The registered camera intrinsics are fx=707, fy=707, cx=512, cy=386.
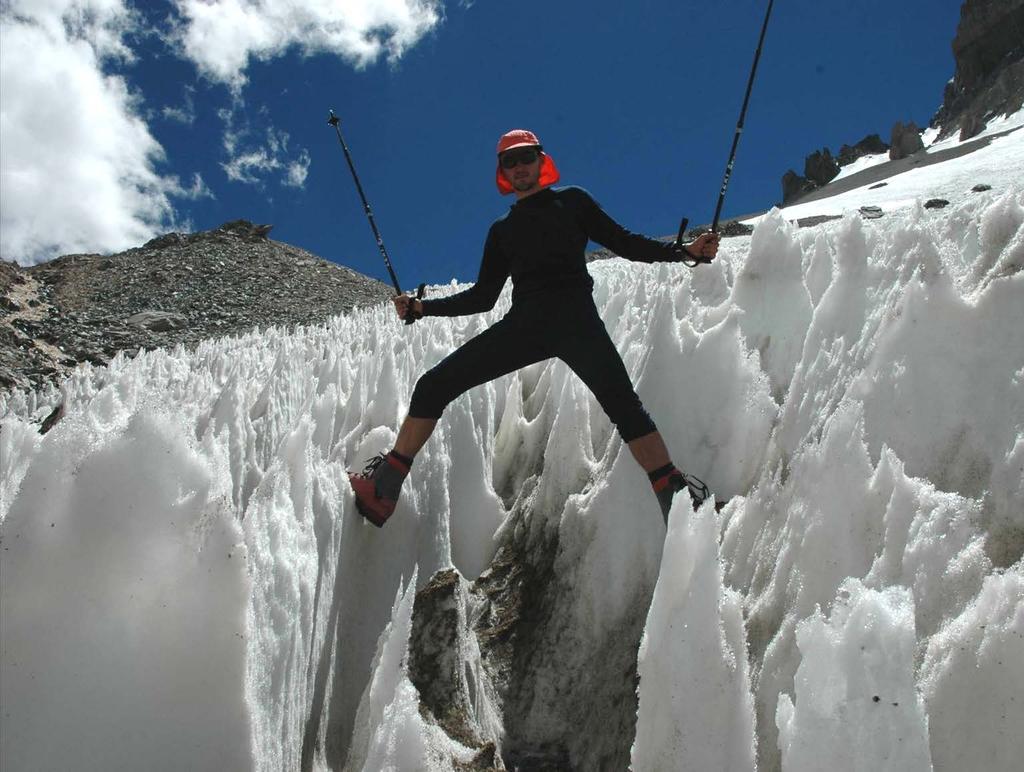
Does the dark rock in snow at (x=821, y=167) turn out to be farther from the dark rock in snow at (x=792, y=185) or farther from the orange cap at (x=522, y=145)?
the orange cap at (x=522, y=145)

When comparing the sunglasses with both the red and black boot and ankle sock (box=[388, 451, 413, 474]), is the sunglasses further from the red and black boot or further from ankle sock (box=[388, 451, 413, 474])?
the red and black boot

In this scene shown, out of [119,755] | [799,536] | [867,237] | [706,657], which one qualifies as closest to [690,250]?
[867,237]

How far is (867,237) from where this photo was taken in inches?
142

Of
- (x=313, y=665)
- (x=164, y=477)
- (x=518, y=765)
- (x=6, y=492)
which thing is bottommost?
(x=518, y=765)

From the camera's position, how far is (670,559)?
2285 millimetres

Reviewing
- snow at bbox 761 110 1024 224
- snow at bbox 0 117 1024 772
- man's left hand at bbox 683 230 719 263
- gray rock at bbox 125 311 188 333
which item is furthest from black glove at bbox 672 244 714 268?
snow at bbox 761 110 1024 224

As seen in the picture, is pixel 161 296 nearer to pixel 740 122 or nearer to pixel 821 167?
pixel 740 122

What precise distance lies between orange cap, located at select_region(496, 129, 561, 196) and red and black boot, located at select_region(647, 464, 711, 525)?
1786 millimetres

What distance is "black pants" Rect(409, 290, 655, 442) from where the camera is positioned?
3.57m

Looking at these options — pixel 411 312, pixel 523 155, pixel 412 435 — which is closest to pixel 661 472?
pixel 412 435

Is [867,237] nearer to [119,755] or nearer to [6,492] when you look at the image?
[119,755]

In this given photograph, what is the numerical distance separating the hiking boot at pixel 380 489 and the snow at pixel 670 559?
0.11 metres

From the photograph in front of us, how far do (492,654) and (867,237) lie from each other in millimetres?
2792

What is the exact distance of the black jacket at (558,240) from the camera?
3.86m
